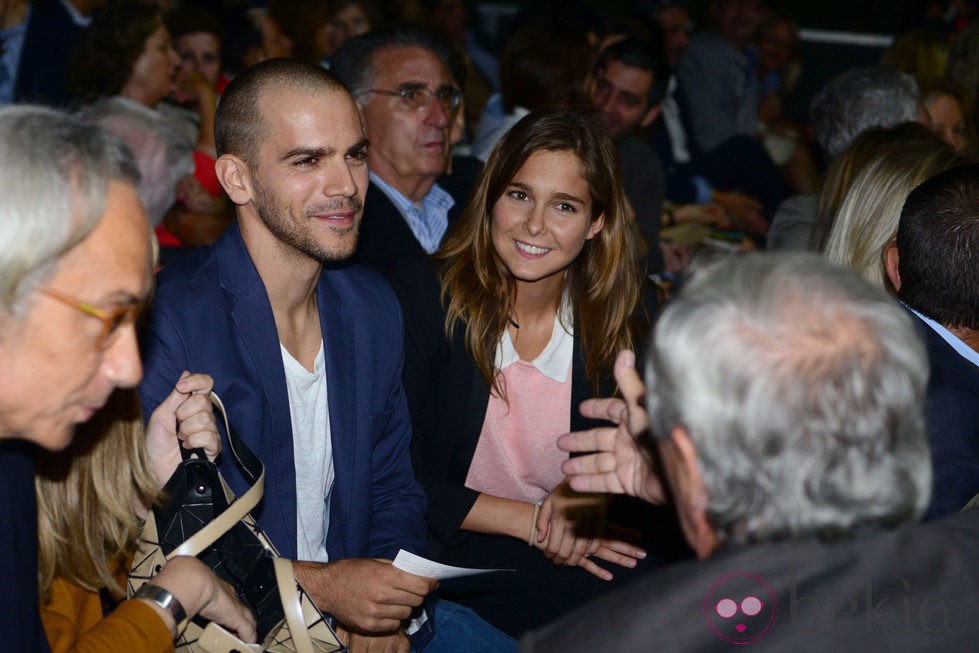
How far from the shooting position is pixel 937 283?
2.17 metres

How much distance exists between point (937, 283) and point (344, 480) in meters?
1.46

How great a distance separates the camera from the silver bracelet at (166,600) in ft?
5.25

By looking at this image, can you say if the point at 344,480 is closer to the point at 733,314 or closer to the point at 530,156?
the point at 530,156

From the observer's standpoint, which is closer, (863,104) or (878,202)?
(878,202)

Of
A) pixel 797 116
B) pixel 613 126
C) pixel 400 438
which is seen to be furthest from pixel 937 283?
pixel 797 116

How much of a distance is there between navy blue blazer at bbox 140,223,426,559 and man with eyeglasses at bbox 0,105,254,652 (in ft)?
2.18

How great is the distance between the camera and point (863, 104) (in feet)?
13.0

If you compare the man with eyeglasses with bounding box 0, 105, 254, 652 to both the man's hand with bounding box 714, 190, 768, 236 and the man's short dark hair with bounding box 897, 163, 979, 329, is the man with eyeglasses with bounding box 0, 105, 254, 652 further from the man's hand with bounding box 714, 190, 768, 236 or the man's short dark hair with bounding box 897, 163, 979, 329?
the man's hand with bounding box 714, 190, 768, 236

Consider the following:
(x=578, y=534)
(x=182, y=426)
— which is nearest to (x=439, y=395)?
(x=578, y=534)

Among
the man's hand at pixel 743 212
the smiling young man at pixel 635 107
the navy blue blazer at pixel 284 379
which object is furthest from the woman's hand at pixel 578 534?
the man's hand at pixel 743 212

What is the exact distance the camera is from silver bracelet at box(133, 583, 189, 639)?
1.60m

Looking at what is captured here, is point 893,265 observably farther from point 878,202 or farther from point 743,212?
point 743,212

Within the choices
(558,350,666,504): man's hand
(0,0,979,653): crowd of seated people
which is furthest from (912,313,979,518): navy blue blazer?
(558,350,666,504): man's hand

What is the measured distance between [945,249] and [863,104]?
2044 mm
